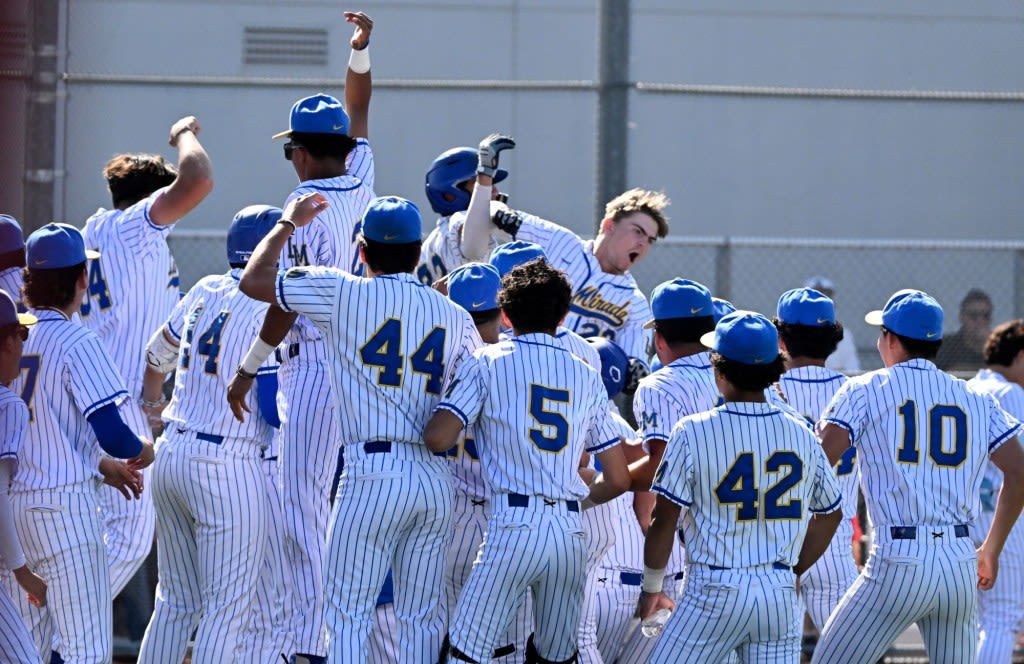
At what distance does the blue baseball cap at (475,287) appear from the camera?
543cm

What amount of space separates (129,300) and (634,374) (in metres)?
2.24

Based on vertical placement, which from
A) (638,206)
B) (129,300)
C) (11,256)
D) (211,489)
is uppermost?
(638,206)

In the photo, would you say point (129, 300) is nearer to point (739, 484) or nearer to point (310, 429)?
point (310, 429)

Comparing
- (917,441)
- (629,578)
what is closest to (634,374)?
(629,578)

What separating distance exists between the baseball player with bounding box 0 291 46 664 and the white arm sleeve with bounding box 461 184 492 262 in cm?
199

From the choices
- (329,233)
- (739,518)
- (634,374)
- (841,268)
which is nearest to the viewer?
(739,518)

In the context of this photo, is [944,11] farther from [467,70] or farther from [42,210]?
[42,210]

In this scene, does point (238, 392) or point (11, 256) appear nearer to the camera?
point (238, 392)

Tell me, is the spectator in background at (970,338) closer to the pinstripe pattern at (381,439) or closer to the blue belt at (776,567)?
the blue belt at (776,567)

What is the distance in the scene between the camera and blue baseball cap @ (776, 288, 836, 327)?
6.17 m

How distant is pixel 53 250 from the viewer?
18.0 ft

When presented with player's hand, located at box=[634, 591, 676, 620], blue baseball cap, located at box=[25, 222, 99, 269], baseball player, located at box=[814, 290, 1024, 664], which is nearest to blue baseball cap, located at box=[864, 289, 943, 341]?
baseball player, located at box=[814, 290, 1024, 664]

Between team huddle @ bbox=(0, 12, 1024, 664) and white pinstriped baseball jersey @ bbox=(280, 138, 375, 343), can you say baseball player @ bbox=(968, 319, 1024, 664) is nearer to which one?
team huddle @ bbox=(0, 12, 1024, 664)

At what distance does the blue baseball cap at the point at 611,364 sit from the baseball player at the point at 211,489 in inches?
52.5
